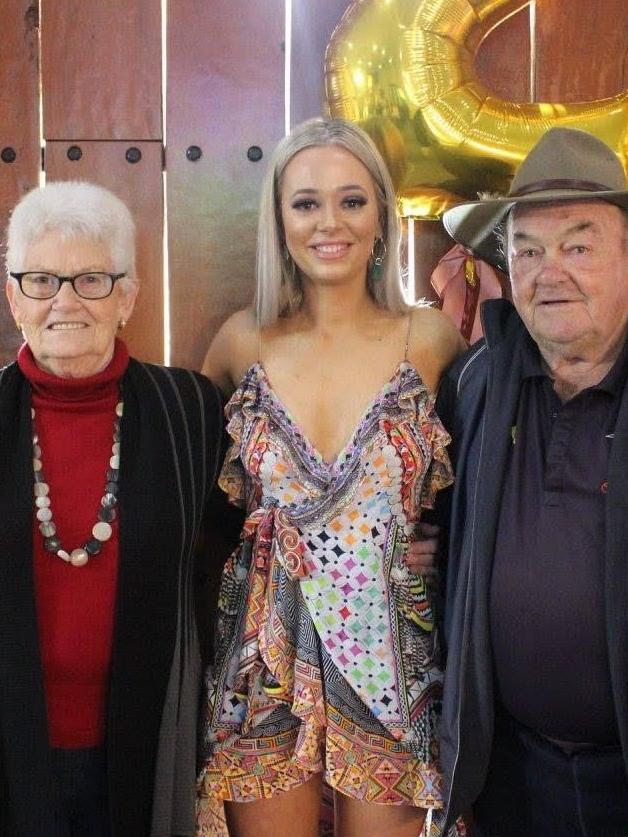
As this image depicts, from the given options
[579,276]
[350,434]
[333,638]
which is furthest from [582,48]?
[333,638]

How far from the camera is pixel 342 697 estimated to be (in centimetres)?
176

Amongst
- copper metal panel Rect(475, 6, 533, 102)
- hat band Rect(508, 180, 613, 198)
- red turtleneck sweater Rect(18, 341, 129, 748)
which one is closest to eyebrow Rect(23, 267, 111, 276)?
red turtleneck sweater Rect(18, 341, 129, 748)

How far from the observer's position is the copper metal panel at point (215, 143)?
2.31 meters

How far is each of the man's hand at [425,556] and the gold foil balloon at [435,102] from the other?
81cm

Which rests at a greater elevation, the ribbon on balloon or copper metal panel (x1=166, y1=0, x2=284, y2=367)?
copper metal panel (x1=166, y1=0, x2=284, y2=367)

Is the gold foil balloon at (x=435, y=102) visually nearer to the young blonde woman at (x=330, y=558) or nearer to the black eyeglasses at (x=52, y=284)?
the young blonde woman at (x=330, y=558)

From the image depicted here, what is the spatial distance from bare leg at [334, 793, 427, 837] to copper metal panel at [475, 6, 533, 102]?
→ 1628 mm

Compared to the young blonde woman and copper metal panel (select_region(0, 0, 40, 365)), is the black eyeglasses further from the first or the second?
copper metal panel (select_region(0, 0, 40, 365))

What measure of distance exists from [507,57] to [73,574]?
161 cm

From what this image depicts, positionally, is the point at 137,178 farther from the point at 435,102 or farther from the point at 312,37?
the point at 435,102

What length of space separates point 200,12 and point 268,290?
773 mm

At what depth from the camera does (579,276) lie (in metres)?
1.54

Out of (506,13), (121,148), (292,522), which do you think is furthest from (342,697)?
(506,13)

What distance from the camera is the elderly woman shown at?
1.57m
